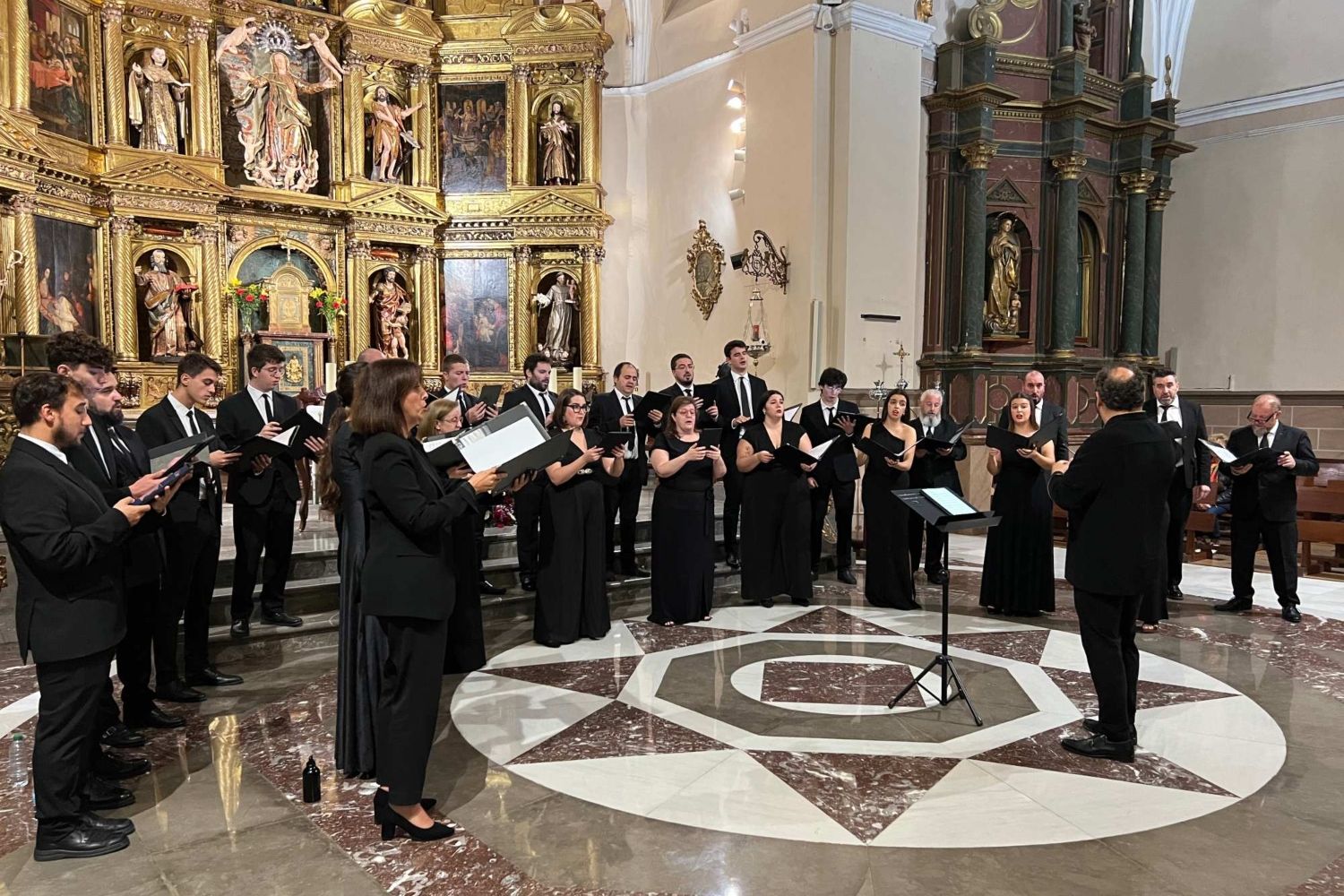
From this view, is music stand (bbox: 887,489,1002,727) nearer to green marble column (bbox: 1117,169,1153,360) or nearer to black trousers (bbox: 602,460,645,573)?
black trousers (bbox: 602,460,645,573)

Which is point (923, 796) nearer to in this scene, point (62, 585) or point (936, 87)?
point (62, 585)

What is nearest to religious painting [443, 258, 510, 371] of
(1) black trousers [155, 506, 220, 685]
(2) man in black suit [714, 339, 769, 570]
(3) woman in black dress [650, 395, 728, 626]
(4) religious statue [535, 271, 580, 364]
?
(4) religious statue [535, 271, 580, 364]

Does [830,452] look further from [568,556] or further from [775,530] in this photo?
[568,556]

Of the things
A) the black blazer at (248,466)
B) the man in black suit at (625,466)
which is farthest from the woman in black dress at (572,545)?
the black blazer at (248,466)

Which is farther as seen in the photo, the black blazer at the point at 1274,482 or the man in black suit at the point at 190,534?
the black blazer at the point at 1274,482

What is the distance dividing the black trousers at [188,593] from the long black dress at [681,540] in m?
2.67

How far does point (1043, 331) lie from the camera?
1199cm

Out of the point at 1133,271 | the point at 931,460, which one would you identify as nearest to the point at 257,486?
the point at 931,460

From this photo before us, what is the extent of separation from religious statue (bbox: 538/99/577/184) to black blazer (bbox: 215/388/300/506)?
8745mm

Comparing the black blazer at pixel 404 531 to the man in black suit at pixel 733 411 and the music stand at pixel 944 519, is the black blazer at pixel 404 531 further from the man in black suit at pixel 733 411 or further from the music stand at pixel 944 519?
the man in black suit at pixel 733 411

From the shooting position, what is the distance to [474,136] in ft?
43.7

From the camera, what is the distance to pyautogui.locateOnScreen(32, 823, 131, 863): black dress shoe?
9.41 feet

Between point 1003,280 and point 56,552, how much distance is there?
11.2 metres

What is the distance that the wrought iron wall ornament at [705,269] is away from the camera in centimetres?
A: 1185
